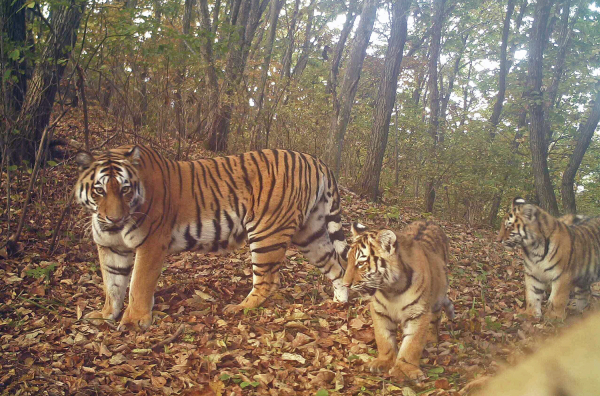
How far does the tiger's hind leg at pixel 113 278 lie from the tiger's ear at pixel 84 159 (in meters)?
0.84

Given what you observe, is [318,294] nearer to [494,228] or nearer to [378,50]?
[494,228]

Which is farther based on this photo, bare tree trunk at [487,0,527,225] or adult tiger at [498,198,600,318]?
bare tree trunk at [487,0,527,225]

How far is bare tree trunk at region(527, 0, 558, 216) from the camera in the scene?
10.6 metres

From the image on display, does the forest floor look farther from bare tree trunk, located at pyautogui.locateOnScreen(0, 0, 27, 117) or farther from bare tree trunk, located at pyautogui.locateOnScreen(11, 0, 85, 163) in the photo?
bare tree trunk, located at pyautogui.locateOnScreen(0, 0, 27, 117)

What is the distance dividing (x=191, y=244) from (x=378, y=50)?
24721mm

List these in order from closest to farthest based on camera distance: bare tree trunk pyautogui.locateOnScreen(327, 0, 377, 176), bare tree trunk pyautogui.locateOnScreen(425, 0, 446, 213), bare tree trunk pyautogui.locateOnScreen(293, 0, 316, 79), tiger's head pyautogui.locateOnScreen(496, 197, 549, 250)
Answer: tiger's head pyautogui.locateOnScreen(496, 197, 549, 250) → bare tree trunk pyautogui.locateOnScreen(327, 0, 377, 176) → bare tree trunk pyautogui.locateOnScreen(425, 0, 446, 213) → bare tree trunk pyautogui.locateOnScreen(293, 0, 316, 79)

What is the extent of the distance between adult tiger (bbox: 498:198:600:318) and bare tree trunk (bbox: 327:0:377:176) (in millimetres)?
5956

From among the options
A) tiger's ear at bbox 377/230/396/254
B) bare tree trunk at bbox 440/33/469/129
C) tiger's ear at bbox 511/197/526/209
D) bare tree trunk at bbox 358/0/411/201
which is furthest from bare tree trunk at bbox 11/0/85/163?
bare tree trunk at bbox 440/33/469/129

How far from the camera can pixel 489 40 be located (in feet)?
86.3

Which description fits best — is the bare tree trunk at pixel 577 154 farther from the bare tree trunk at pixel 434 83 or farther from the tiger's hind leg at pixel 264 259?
the tiger's hind leg at pixel 264 259

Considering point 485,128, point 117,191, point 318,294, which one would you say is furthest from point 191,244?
point 485,128

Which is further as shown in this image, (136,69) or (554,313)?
(136,69)

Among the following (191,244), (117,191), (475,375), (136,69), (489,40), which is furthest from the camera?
(489,40)

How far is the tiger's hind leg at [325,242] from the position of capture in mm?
5945
